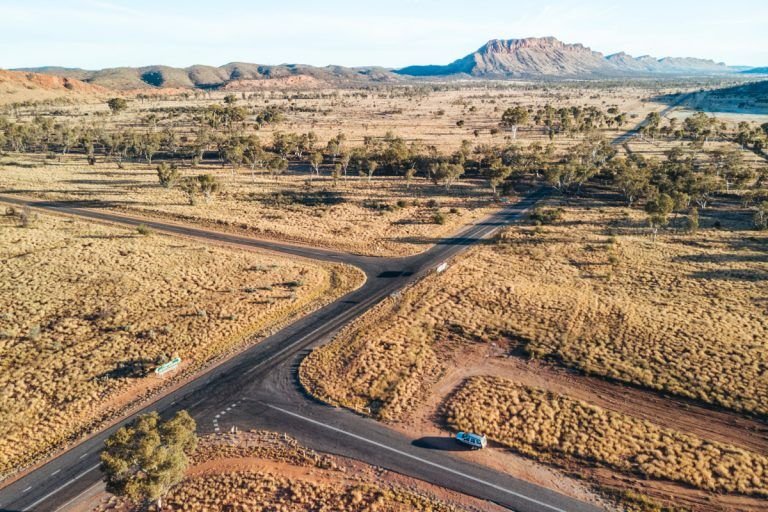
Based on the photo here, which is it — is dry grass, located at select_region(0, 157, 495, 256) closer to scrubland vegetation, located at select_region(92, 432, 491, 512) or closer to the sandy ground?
the sandy ground

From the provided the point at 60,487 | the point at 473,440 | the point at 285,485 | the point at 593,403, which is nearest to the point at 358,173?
the point at 593,403

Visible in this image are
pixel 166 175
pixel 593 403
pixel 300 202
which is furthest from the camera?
pixel 166 175

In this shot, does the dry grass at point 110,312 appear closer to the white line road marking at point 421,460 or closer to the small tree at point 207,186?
the white line road marking at point 421,460

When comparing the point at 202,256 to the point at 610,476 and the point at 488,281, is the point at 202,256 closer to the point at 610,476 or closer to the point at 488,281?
the point at 488,281

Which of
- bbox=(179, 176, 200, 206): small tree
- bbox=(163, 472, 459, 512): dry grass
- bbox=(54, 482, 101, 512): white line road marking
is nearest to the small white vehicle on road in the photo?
bbox=(163, 472, 459, 512): dry grass

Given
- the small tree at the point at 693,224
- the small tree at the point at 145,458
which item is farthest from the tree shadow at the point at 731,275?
the small tree at the point at 145,458

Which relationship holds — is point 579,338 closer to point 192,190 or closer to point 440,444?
point 440,444
